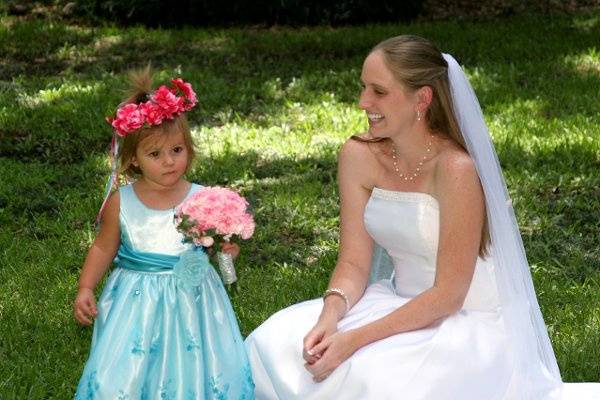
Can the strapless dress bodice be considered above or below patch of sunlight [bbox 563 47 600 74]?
above

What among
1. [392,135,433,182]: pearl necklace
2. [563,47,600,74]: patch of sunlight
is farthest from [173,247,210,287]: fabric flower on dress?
[563,47,600,74]: patch of sunlight

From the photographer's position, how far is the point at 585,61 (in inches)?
390

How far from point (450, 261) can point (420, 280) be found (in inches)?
11.0

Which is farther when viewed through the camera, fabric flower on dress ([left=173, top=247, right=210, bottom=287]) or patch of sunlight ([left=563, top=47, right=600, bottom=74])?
patch of sunlight ([left=563, top=47, right=600, bottom=74])

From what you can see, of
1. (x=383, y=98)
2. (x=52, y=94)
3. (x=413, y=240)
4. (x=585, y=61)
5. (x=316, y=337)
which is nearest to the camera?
(x=316, y=337)

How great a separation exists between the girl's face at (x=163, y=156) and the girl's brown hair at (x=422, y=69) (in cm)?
76

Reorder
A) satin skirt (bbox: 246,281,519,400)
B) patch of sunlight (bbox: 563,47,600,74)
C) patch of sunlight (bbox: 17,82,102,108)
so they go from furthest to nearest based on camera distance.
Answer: patch of sunlight (bbox: 563,47,600,74) < patch of sunlight (bbox: 17,82,102,108) < satin skirt (bbox: 246,281,519,400)

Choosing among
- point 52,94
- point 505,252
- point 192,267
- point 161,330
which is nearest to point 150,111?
point 192,267

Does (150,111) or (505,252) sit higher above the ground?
(150,111)

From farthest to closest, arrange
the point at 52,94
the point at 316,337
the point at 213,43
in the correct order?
1. the point at 213,43
2. the point at 52,94
3. the point at 316,337

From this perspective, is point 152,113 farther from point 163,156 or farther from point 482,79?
point 482,79

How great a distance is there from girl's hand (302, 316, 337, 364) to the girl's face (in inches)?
27.5

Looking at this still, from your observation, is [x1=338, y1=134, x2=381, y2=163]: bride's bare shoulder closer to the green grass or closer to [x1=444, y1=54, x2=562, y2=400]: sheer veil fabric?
[x1=444, y1=54, x2=562, y2=400]: sheer veil fabric

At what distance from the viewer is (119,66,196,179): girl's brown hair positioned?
4.09m
